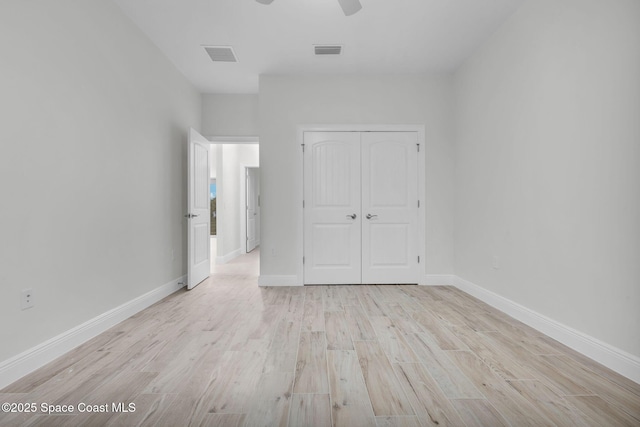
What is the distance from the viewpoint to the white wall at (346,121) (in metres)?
4.18

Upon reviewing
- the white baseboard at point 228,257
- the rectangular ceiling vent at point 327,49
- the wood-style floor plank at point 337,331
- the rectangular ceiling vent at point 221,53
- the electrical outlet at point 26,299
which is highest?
the rectangular ceiling vent at point 327,49

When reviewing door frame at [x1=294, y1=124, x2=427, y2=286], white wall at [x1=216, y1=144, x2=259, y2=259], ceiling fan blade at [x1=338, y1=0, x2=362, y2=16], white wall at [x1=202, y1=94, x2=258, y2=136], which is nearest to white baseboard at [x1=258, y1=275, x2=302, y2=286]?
door frame at [x1=294, y1=124, x2=427, y2=286]

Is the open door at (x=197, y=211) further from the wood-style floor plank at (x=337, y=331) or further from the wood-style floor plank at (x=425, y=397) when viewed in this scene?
the wood-style floor plank at (x=425, y=397)

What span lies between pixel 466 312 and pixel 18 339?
3325 mm

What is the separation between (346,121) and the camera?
421 centimetres

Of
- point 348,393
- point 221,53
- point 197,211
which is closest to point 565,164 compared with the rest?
point 348,393

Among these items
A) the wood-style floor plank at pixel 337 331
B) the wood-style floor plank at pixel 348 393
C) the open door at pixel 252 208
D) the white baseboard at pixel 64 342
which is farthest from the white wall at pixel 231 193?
the wood-style floor plank at pixel 348 393

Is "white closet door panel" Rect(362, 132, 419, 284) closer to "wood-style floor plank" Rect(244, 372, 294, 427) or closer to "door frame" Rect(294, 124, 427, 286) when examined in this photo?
"door frame" Rect(294, 124, 427, 286)

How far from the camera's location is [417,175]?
422 cm

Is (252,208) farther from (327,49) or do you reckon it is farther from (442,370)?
(442,370)

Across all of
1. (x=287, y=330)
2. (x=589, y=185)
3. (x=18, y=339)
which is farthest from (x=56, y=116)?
(x=589, y=185)

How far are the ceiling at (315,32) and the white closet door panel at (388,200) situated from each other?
3.05 ft

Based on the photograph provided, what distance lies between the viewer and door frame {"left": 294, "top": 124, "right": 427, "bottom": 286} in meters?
4.17

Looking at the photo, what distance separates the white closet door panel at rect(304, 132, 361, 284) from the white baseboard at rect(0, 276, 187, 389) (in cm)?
196
